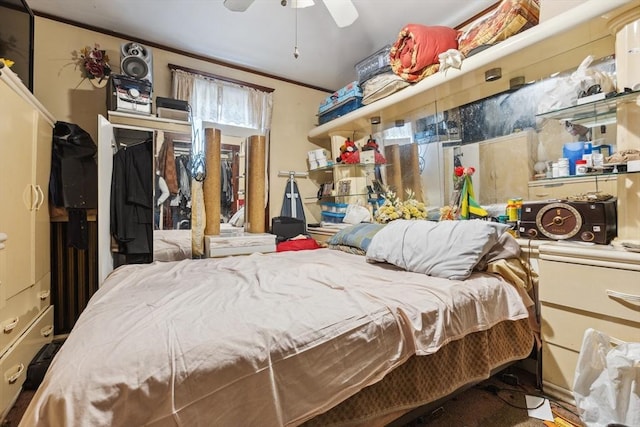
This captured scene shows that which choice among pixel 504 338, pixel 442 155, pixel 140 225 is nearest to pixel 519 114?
pixel 442 155

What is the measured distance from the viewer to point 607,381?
1.13 metres

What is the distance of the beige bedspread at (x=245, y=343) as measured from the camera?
69 cm

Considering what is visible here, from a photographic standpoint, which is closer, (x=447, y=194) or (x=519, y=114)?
(x=519, y=114)

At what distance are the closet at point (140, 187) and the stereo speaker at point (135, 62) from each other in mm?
340

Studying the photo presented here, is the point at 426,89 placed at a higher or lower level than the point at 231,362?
higher

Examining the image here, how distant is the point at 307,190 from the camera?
365 centimetres

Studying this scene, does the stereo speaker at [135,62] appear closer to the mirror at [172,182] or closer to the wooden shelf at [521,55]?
the mirror at [172,182]

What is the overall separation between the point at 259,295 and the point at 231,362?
483mm

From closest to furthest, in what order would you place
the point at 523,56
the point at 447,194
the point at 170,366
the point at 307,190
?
the point at 170,366 → the point at 523,56 → the point at 447,194 → the point at 307,190

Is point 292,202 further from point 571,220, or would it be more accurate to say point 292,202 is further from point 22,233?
point 571,220

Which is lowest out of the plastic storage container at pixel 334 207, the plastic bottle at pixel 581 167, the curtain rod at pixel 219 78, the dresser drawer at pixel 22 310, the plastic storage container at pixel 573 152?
the dresser drawer at pixel 22 310

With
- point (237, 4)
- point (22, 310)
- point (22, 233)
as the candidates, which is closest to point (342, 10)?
point (237, 4)

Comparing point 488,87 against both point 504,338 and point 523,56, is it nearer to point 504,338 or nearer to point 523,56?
point 523,56

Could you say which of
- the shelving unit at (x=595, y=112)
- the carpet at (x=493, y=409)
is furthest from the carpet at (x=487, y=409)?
the shelving unit at (x=595, y=112)
